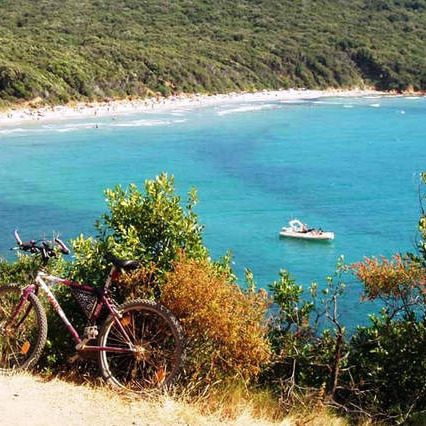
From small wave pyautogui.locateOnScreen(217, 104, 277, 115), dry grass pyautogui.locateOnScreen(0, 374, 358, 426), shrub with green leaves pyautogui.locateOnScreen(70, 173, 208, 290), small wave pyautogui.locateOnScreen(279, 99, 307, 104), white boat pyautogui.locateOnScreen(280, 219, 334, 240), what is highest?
small wave pyautogui.locateOnScreen(279, 99, 307, 104)

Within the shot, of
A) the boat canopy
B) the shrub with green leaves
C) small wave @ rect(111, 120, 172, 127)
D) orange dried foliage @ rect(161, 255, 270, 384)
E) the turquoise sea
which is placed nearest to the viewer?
orange dried foliage @ rect(161, 255, 270, 384)

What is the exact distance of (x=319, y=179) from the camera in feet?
154

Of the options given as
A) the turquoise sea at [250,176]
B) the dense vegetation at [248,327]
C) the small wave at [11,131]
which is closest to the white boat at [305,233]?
the turquoise sea at [250,176]

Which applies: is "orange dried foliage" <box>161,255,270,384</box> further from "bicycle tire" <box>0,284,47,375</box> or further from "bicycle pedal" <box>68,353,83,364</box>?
"bicycle tire" <box>0,284,47,375</box>

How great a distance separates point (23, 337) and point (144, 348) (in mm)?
1528

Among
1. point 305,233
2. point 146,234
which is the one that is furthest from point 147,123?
point 146,234

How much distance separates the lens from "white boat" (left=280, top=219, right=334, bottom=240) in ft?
103

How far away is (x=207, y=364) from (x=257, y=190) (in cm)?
3625

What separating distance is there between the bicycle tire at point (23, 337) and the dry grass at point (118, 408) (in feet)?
0.79

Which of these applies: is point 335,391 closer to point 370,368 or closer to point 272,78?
point 370,368

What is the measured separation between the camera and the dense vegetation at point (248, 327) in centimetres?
701

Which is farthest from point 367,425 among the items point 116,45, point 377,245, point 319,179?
point 116,45

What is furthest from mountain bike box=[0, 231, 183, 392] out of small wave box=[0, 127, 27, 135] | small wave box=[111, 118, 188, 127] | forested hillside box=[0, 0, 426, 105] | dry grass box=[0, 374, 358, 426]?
forested hillside box=[0, 0, 426, 105]

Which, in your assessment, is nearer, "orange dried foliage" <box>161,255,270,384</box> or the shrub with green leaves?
"orange dried foliage" <box>161,255,270,384</box>
